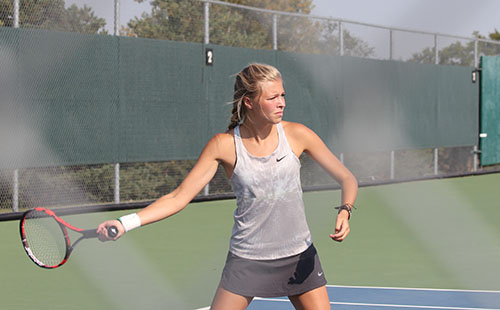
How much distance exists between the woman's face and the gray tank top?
16cm

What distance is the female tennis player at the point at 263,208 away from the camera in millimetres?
4566

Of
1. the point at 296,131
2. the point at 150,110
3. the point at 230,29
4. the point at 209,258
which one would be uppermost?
the point at 230,29

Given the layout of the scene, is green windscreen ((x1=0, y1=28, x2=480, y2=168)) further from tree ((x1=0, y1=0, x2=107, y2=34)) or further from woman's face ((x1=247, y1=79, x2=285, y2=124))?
woman's face ((x1=247, y1=79, x2=285, y2=124))

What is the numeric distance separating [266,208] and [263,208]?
0.01m

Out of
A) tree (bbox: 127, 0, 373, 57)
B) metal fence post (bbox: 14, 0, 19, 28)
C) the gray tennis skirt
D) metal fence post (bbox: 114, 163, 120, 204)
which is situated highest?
tree (bbox: 127, 0, 373, 57)

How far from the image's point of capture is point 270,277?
4.59 meters

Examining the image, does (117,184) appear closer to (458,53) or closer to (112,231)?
(112,231)

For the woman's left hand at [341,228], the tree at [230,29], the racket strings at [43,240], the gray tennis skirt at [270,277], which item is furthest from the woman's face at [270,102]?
the tree at [230,29]

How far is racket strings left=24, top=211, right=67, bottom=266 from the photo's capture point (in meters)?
5.14

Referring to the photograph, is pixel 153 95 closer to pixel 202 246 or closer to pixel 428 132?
pixel 202 246

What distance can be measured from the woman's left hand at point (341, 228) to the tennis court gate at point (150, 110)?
8.46 m

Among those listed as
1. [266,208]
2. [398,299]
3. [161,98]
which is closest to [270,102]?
[266,208]

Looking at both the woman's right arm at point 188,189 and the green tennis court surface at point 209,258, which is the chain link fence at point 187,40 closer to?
the green tennis court surface at point 209,258

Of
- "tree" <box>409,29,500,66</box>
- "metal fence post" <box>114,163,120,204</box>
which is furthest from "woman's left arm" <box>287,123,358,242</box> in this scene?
"tree" <box>409,29,500,66</box>
